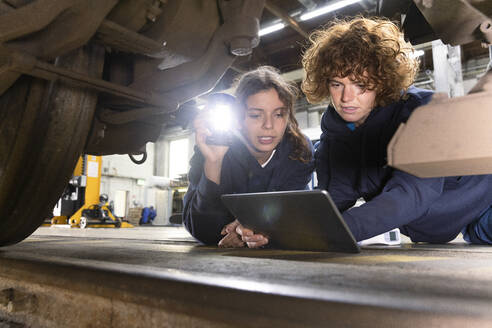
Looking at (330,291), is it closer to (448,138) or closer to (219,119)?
(448,138)

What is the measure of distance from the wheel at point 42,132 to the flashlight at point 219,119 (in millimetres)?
532

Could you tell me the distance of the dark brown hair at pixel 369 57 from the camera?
144cm

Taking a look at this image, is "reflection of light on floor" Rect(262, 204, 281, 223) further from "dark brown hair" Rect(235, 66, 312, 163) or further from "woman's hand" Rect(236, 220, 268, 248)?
"dark brown hair" Rect(235, 66, 312, 163)

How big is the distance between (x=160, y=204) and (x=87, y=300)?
521 inches

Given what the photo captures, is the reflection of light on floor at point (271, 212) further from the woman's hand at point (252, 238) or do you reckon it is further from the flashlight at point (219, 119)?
the flashlight at point (219, 119)

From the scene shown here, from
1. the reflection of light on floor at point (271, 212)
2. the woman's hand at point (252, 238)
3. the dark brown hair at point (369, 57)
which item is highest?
the dark brown hair at point (369, 57)

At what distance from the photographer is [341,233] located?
3.54 ft

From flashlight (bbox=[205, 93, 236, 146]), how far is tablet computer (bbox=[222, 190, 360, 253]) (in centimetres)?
44

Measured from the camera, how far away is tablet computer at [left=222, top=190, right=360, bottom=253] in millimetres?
999

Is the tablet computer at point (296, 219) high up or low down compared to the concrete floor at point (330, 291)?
up

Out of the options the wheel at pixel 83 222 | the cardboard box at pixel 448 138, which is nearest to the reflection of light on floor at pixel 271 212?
the cardboard box at pixel 448 138

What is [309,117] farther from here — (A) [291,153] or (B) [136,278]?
(B) [136,278]

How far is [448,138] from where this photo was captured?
1.72 ft

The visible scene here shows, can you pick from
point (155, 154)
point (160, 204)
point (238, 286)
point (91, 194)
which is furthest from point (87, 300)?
point (155, 154)
